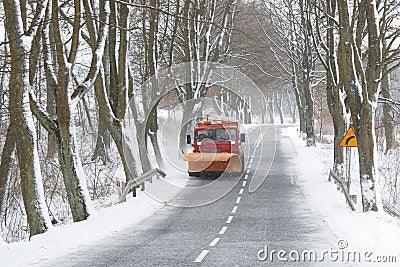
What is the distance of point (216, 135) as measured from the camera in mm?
27719

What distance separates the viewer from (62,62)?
1584 centimetres

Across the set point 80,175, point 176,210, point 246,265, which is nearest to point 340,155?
point 176,210

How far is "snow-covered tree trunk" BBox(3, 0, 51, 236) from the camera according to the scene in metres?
13.3

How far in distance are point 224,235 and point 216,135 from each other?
13704 mm

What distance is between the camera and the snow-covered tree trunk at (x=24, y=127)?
13.3 metres

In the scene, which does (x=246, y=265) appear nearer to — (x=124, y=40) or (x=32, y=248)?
(x=32, y=248)

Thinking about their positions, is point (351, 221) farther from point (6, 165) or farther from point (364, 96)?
point (6, 165)

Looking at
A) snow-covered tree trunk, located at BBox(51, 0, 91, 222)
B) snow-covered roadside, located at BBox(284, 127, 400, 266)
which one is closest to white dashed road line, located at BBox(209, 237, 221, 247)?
snow-covered roadside, located at BBox(284, 127, 400, 266)

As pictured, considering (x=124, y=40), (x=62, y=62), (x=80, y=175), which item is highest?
(x=124, y=40)

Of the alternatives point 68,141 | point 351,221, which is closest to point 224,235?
point 351,221

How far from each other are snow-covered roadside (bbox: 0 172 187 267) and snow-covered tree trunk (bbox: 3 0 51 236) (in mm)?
611

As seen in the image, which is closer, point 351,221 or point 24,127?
point 24,127

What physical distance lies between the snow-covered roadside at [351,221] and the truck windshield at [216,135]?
3953mm

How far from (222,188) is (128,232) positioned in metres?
9.72
